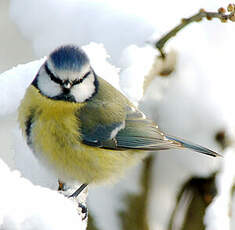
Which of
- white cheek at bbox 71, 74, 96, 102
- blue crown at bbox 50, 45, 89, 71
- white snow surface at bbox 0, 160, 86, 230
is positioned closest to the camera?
white snow surface at bbox 0, 160, 86, 230

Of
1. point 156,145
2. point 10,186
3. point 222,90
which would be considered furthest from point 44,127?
point 10,186

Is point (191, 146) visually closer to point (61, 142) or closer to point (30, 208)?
point (61, 142)

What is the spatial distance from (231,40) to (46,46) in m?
0.68

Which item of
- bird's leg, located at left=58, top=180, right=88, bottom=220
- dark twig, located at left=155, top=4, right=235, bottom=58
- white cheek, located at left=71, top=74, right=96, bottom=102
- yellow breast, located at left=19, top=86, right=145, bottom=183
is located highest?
dark twig, located at left=155, top=4, right=235, bottom=58

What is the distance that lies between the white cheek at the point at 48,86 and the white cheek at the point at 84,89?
0.16 feet

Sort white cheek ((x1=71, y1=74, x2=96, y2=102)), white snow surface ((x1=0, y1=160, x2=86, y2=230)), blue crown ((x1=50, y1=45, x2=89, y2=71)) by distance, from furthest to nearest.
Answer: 1. white cheek ((x1=71, y1=74, x2=96, y2=102))
2. blue crown ((x1=50, y1=45, x2=89, y2=71))
3. white snow surface ((x1=0, y1=160, x2=86, y2=230))

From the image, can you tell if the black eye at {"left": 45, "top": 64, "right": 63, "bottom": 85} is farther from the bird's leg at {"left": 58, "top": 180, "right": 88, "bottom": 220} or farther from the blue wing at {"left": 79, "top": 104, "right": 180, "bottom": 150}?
the bird's leg at {"left": 58, "top": 180, "right": 88, "bottom": 220}

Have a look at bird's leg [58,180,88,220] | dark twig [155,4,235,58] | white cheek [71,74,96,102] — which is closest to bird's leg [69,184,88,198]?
bird's leg [58,180,88,220]

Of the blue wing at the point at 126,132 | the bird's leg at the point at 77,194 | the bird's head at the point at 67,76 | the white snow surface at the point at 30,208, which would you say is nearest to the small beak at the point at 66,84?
the bird's head at the point at 67,76

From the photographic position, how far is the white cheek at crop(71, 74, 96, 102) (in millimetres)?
1466

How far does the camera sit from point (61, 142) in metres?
1.41

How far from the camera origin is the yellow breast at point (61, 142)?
4.62 ft

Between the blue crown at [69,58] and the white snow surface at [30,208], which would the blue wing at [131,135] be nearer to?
the blue crown at [69,58]

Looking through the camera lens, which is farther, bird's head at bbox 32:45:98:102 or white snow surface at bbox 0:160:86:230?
bird's head at bbox 32:45:98:102
